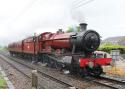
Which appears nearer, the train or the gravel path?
the gravel path

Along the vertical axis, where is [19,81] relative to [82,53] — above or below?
below

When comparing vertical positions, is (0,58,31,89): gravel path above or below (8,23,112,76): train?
below

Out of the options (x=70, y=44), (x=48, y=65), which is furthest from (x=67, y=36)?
(x=48, y=65)

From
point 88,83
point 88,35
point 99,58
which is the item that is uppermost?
point 88,35

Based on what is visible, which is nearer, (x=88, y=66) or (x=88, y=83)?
(x=88, y=83)

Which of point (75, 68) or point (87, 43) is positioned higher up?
point (87, 43)

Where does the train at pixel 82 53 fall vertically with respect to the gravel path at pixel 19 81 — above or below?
above

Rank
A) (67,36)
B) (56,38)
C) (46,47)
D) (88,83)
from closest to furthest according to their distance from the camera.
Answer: (88,83) < (67,36) < (56,38) < (46,47)

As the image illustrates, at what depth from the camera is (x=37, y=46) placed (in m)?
31.2

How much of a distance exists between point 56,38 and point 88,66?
21.8 ft

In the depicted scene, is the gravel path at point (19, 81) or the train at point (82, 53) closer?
the gravel path at point (19, 81)

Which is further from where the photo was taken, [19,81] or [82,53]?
[82,53]

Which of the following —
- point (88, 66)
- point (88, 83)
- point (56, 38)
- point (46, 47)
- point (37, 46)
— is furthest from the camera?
point (37, 46)

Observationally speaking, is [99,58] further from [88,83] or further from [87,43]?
[88,83]
